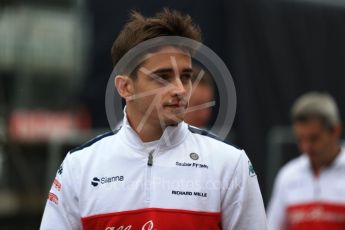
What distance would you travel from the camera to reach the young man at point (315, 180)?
658 cm

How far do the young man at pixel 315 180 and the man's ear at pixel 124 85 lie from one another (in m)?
2.96

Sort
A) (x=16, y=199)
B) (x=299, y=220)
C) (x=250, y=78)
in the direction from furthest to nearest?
(x=250, y=78), (x=16, y=199), (x=299, y=220)

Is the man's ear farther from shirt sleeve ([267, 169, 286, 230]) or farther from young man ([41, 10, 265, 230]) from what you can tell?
shirt sleeve ([267, 169, 286, 230])

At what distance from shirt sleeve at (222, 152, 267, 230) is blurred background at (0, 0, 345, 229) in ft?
16.6

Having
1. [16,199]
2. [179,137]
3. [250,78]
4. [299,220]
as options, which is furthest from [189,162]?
[250,78]

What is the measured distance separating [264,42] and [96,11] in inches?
82.2

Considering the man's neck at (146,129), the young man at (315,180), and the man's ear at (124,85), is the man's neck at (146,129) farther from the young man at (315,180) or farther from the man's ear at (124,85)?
the young man at (315,180)

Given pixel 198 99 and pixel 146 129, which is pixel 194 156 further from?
pixel 198 99

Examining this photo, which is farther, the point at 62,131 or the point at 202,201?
the point at 62,131

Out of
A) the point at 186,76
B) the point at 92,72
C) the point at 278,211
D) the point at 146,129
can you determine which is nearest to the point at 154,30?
the point at 186,76

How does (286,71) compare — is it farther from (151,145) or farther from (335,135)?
(151,145)

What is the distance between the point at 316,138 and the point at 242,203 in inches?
120

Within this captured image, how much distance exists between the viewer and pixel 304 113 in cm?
675

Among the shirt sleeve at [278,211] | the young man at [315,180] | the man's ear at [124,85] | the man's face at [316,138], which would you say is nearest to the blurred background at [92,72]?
the shirt sleeve at [278,211]
